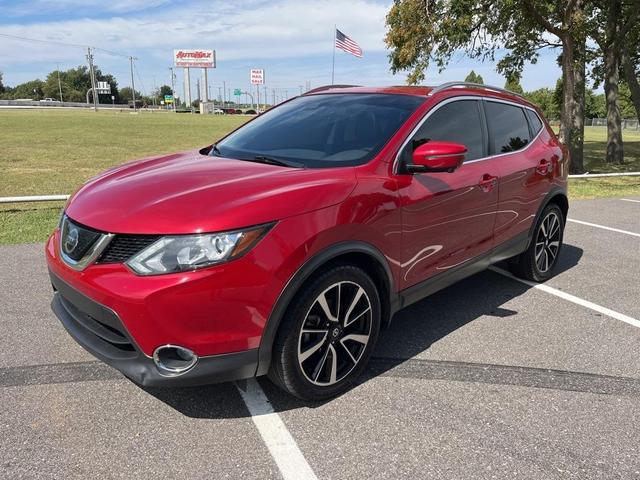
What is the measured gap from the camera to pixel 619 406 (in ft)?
9.98

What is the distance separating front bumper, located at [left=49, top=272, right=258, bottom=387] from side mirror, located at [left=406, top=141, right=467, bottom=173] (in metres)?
1.49

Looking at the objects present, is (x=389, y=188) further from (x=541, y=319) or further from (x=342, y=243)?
(x=541, y=319)

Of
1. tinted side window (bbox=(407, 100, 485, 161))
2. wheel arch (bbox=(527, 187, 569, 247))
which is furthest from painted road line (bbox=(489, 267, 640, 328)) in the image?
tinted side window (bbox=(407, 100, 485, 161))

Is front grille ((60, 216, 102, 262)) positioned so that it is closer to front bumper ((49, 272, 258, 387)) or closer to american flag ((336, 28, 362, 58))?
front bumper ((49, 272, 258, 387))

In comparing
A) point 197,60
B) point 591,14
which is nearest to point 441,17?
point 591,14

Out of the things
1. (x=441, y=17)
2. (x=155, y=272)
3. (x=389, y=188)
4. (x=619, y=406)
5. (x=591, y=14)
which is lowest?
(x=619, y=406)

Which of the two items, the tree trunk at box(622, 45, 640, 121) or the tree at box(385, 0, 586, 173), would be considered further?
the tree trunk at box(622, 45, 640, 121)

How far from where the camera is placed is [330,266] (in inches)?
113

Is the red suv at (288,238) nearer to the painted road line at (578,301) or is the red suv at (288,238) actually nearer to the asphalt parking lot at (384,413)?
the asphalt parking lot at (384,413)

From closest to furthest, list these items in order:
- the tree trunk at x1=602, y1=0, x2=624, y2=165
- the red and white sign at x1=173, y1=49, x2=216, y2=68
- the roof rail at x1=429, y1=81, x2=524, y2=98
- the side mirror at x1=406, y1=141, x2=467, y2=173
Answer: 1. the side mirror at x1=406, y1=141, x2=467, y2=173
2. the roof rail at x1=429, y1=81, x2=524, y2=98
3. the tree trunk at x1=602, y1=0, x2=624, y2=165
4. the red and white sign at x1=173, y1=49, x2=216, y2=68

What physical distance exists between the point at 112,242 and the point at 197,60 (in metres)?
135

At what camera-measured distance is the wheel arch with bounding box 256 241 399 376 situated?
262cm

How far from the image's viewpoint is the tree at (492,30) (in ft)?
44.4

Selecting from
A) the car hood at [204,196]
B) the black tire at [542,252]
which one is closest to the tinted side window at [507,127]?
the black tire at [542,252]
